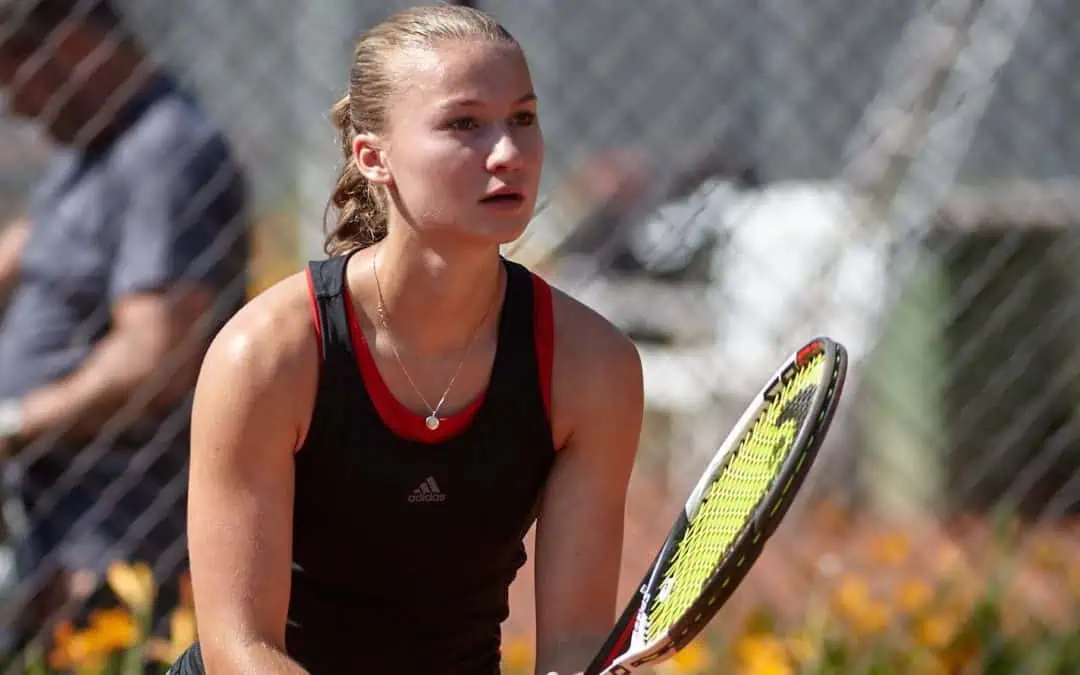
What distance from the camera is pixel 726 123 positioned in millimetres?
5504

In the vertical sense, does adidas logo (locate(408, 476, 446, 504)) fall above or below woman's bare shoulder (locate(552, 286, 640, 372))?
below

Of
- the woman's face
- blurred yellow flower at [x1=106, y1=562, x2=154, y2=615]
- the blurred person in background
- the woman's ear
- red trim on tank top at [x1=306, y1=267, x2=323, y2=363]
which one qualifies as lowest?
blurred yellow flower at [x1=106, y1=562, x2=154, y2=615]

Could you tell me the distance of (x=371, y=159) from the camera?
2.17 metres

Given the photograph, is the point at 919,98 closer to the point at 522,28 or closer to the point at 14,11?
the point at 522,28

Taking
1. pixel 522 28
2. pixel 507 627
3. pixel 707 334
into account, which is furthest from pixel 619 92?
pixel 507 627

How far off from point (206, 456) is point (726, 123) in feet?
12.0

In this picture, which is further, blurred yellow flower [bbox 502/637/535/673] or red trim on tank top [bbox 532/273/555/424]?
blurred yellow flower [bbox 502/637/535/673]

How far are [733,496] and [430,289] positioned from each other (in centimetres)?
45

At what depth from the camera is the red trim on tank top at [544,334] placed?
2.20 meters

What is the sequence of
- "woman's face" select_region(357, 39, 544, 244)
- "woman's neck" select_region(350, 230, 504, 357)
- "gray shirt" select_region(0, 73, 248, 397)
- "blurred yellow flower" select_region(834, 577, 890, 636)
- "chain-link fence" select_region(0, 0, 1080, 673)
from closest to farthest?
1. "woman's face" select_region(357, 39, 544, 244)
2. "woman's neck" select_region(350, 230, 504, 357)
3. "gray shirt" select_region(0, 73, 248, 397)
4. "blurred yellow flower" select_region(834, 577, 890, 636)
5. "chain-link fence" select_region(0, 0, 1080, 673)

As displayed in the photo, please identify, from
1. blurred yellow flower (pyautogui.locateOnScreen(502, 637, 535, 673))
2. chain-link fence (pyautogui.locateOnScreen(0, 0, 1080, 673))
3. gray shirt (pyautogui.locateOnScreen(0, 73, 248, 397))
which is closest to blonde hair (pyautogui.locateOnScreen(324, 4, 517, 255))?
gray shirt (pyautogui.locateOnScreen(0, 73, 248, 397))

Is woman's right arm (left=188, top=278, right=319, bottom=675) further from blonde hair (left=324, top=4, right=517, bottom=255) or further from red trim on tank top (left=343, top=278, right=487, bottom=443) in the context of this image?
blonde hair (left=324, top=4, right=517, bottom=255)

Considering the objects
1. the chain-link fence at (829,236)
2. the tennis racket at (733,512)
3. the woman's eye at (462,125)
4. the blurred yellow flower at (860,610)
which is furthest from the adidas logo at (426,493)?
the blurred yellow flower at (860,610)

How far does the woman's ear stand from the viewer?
2152mm
